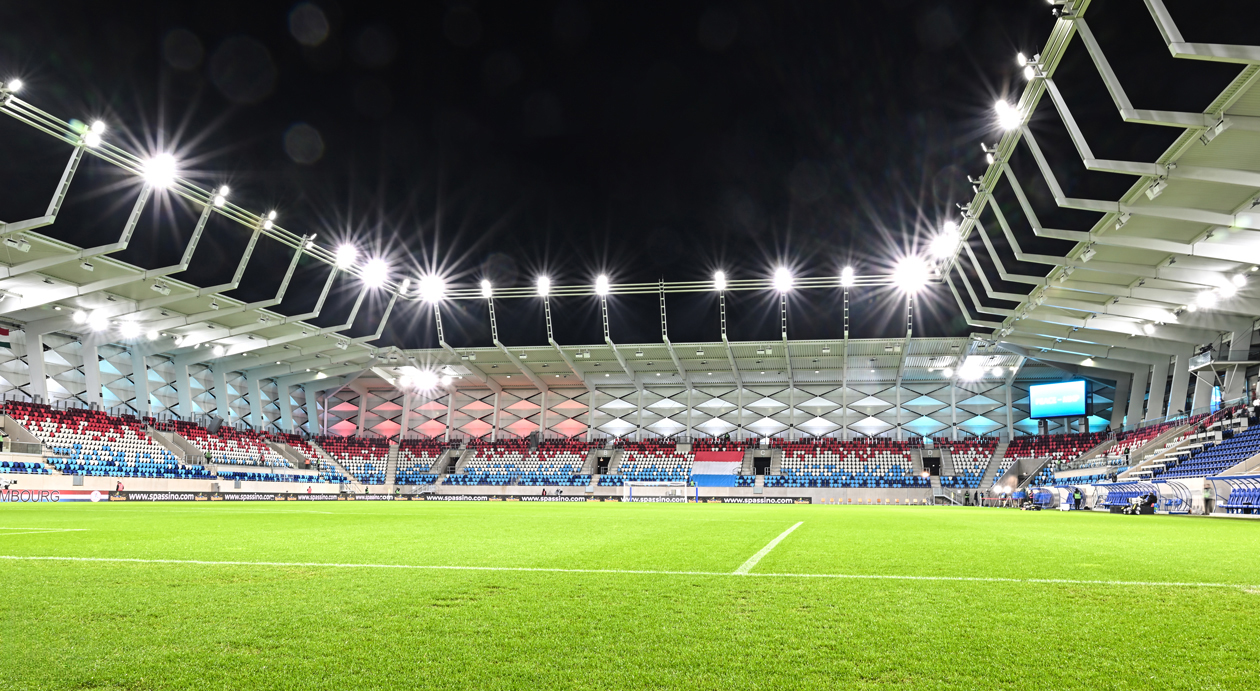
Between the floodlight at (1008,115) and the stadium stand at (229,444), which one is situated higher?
the floodlight at (1008,115)

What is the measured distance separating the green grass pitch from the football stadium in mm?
39

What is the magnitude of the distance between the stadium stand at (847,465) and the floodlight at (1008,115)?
1222 inches

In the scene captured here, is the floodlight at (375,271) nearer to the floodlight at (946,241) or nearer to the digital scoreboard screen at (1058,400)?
the floodlight at (946,241)

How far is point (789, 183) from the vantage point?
30.4m

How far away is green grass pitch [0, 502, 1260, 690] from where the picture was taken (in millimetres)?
2781

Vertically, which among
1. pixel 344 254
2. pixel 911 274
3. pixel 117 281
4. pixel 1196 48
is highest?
pixel 911 274

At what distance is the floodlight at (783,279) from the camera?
43.9 metres

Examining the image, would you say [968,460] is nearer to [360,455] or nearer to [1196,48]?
[1196,48]

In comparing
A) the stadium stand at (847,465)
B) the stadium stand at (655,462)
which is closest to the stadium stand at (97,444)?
the stadium stand at (655,462)

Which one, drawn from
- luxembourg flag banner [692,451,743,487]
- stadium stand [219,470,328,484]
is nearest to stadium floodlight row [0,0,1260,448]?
luxembourg flag banner [692,451,743,487]

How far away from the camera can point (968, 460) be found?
5322 centimetres

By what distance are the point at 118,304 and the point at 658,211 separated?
97.4 feet

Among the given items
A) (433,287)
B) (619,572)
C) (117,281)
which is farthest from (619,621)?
(433,287)

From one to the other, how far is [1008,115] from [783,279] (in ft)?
67.0
